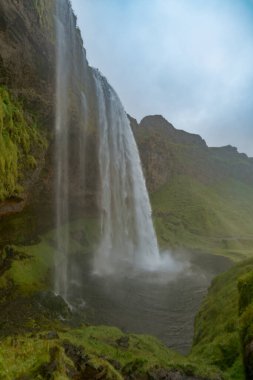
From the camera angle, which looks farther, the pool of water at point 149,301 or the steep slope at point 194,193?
the steep slope at point 194,193

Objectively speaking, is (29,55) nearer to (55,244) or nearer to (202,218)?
(55,244)

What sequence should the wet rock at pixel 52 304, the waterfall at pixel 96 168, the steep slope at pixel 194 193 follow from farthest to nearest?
the steep slope at pixel 194 193 → the waterfall at pixel 96 168 → the wet rock at pixel 52 304

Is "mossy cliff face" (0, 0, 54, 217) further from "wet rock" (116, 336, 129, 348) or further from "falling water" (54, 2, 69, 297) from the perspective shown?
"wet rock" (116, 336, 129, 348)

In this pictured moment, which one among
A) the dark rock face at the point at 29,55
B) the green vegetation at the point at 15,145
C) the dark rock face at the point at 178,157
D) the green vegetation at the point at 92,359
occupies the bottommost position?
the green vegetation at the point at 92,359

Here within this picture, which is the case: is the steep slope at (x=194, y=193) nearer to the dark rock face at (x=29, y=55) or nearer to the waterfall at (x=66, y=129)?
the waterfall at (x=66, y=129)

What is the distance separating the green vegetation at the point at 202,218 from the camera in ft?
252

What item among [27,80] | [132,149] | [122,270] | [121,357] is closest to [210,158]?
[132,149]

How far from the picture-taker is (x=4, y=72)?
33250 millimetres

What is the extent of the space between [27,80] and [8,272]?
19608 millimetres

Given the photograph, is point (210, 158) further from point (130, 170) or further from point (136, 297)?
point (136, 297)

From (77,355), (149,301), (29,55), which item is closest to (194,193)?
(149,301)

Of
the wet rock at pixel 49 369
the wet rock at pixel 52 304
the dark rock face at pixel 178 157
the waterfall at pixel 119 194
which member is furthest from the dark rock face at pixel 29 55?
the dark rock face at pixel 178 157

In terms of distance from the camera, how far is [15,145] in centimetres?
3338

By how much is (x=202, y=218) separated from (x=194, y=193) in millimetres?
17329
